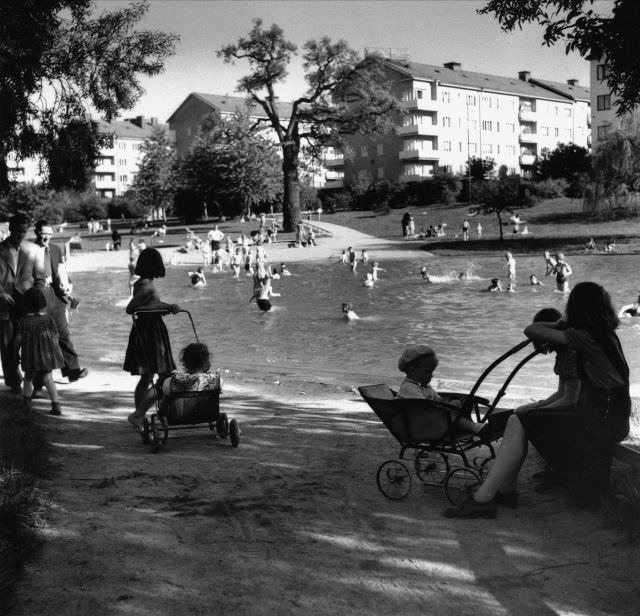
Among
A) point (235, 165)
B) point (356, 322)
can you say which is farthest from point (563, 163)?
point (356, 322)

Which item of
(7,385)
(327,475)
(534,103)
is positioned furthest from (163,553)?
(534,103)

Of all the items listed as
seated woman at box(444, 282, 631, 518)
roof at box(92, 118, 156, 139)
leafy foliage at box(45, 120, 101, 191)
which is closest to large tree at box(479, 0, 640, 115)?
seated woman at box(444, 282, 631, 518)

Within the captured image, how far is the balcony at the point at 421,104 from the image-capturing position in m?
94.0

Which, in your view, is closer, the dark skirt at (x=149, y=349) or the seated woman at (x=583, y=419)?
the seated woman at (x=583, y=419)

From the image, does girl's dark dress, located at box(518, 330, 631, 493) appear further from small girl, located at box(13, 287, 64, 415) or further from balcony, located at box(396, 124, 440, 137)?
balcony, located at box(396, 124, 440, 137)

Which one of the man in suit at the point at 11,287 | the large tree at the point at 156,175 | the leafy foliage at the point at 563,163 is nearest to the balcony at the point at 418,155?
the leafy foliage at the point at 563,163

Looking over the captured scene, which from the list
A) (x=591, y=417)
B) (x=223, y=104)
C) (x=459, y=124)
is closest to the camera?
(x=591, y=417)

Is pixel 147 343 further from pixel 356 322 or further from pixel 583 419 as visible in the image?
pixel 356 322

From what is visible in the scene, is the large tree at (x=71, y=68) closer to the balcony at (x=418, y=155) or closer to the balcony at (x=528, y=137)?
the balcony at (x=418, y=155)

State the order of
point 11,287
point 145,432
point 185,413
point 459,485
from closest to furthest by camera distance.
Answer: point 459,485
point 185,413
point 145,432
point 11,287

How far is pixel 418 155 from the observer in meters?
94.4

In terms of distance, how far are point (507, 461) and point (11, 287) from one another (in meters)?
5.92

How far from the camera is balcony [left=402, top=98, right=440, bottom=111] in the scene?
94000 mm

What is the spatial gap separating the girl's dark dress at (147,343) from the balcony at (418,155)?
88930 mm
